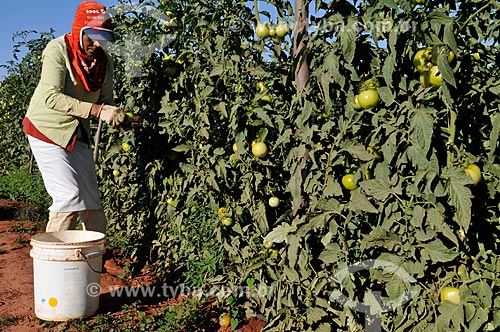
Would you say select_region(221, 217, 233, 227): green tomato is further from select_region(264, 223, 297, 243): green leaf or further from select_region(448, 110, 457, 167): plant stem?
select_region(448, 110, 457, 167): plant stem

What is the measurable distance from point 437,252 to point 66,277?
1958 millimetres

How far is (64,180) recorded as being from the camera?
303 centimetres

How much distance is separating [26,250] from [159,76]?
2.05 meters

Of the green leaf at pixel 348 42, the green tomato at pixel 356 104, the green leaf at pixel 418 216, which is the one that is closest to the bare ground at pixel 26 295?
the green leaf at pixel 418 216

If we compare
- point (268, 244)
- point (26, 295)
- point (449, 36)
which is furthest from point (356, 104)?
point (26, 295)

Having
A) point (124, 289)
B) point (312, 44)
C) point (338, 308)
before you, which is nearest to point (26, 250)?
point (124, 289)

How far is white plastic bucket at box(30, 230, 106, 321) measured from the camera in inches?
109

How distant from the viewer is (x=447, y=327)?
1.80 meters

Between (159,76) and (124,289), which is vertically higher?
(159,76)

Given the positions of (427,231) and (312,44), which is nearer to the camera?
(427,231)

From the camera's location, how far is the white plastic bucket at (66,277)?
2.76 m

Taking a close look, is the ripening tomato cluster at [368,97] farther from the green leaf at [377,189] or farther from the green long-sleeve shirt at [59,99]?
the green long-sleeve shirt at [59,99]

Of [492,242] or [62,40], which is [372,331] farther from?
[62,40]

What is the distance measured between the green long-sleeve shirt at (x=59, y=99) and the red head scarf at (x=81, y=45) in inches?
1.7
